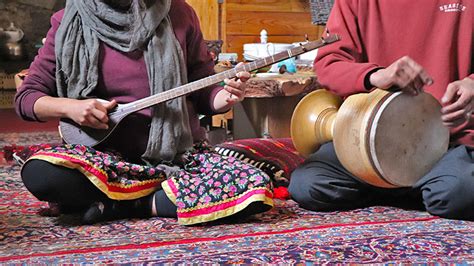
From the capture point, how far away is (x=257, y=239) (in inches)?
56.7

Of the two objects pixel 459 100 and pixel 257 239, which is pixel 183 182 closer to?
pixel 257 239

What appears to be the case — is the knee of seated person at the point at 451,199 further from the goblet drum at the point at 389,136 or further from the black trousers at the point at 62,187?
the black trousers at the point at 62,187

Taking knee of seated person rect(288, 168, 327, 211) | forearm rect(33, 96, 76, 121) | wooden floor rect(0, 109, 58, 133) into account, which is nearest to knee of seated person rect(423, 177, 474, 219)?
knee of seated person rect(288, 168, 327, 211)

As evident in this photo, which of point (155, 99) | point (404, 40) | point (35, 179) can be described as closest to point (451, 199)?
point (404, 40)

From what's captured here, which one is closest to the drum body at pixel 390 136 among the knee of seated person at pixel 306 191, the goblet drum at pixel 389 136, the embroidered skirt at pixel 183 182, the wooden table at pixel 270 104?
the goblet drum at pixel 389 136

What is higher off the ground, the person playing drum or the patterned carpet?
the person playing drum

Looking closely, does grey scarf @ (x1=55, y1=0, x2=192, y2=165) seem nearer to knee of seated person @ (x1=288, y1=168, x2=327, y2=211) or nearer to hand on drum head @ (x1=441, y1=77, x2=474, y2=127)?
knee of seated person @ (x1=288, y1=168, x2=327, y2=211)

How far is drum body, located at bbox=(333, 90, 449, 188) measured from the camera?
156cm

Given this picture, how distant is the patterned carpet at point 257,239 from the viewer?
1319 mm

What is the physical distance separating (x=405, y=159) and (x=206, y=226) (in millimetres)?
509

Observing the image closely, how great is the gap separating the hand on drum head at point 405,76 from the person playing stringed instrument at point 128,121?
1.09 feet

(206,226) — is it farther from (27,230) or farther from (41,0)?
(41,0)

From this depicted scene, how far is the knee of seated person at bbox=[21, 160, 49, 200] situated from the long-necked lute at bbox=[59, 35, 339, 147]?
14 cm

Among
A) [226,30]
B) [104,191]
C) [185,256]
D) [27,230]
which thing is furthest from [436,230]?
[226,30]
